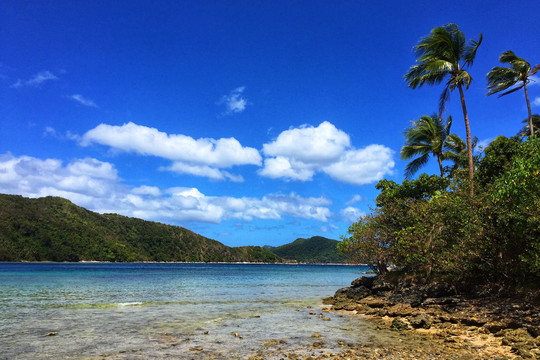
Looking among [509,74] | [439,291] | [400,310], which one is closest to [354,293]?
[439,291]

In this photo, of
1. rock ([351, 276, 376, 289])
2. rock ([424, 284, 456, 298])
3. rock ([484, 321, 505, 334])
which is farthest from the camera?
rock ([351, 276, 376, 289])

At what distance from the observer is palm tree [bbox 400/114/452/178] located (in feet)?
113

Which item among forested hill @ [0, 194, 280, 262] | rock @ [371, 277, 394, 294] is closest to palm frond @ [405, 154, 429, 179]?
rock @ [371, 277, 394, 294]

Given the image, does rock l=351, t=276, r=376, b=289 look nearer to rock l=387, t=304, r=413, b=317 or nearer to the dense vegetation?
the dense vegetation

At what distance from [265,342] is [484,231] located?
35.5ft

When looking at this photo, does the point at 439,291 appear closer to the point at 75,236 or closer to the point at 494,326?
the point at 494,326

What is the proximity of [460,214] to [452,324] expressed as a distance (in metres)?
6.62

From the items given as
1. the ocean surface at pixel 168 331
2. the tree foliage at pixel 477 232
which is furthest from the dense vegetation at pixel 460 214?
the ocean surface at pixel 168 331

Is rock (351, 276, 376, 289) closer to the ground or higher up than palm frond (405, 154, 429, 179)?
closer to the ground

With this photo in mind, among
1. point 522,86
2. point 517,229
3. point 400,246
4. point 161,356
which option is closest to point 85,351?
point 161,356

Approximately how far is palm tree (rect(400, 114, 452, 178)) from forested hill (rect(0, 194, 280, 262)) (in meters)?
139

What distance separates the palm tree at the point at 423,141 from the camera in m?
34.5

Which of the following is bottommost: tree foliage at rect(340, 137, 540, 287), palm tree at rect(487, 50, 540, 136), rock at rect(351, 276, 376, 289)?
rock at rect(351, 276, 376, 289)

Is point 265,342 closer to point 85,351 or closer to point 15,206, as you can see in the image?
point 85,351
